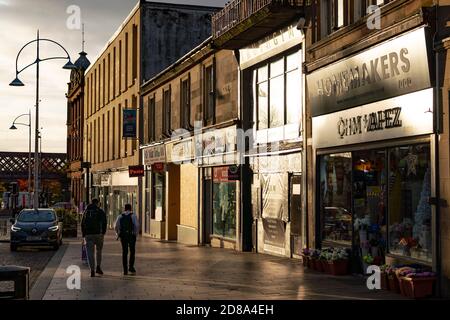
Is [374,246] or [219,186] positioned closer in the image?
[374,246]

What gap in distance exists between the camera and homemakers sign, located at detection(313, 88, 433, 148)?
46.6 feet

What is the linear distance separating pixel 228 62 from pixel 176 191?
31.9 feet

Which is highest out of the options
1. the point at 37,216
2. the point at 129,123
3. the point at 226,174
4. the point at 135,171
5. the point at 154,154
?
the point at 129,123

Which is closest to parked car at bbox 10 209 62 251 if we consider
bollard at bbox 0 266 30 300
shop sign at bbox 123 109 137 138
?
shop sign at bbox 123 109 137 138

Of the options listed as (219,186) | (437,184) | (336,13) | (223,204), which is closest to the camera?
(437,184)

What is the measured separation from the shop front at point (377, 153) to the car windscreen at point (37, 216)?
1423cm

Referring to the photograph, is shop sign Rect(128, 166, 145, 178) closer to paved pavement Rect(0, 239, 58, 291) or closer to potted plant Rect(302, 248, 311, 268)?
paved pavement Rect(0, 239, 58, 291)

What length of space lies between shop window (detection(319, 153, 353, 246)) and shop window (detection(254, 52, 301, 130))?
2.55 metres

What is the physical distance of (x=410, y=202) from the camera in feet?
49.5

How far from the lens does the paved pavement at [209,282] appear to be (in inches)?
556

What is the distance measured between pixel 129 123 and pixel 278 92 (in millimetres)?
19280

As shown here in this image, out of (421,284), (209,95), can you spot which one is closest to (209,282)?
(421,284)

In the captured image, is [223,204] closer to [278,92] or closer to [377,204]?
[278,92]

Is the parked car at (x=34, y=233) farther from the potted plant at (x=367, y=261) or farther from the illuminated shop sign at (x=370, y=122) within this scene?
the potted plant at (x=367, y=261)
